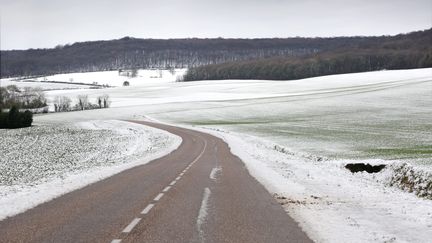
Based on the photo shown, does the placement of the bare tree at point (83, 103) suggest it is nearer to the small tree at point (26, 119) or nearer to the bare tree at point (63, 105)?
the bare tree at point (63, 105)

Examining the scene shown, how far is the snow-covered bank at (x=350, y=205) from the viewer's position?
A: 9992 mm

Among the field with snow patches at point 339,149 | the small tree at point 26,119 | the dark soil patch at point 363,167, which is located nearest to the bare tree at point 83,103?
the field with snow patches at point 339,149

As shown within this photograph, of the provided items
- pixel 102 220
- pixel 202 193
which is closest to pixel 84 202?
pixel 102 220

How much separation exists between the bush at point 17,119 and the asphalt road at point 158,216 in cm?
8178

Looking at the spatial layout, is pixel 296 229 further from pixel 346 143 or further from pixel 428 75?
pixel 428 75

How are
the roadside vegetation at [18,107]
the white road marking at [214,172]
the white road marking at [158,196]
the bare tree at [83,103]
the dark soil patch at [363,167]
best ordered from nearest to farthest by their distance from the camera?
the white road marking at [158,196]
the white road marking at [214,172]
the dark soil patch at [363,167]
the roadside vegetation at [18,107]
the bare tree at [83,103]

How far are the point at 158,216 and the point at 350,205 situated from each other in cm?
551

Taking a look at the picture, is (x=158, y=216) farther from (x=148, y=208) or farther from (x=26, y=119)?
(x=26, y=119)

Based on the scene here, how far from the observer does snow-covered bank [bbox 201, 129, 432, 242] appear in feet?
32.8

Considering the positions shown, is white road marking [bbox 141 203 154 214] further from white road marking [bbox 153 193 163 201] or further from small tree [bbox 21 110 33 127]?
small tree [bbox 21 110 33 127]

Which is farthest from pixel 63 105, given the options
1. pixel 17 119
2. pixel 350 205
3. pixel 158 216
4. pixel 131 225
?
pixel 131 225

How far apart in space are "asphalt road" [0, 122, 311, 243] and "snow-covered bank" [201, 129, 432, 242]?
0.61 meters

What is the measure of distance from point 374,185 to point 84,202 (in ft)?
35.9

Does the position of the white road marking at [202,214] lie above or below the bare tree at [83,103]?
above
